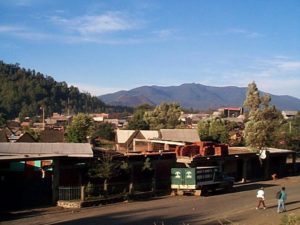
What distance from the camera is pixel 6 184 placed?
2948cm

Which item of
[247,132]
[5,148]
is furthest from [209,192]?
[247,132]

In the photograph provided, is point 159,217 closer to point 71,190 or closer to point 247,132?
point 71,190

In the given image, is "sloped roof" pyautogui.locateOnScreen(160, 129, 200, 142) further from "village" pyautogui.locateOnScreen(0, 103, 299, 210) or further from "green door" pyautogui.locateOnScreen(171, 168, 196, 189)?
"green door" pyautogui.locateOnScreen(171, 168, 196, 189)

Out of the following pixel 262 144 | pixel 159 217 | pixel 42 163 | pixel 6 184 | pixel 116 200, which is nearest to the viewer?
pixel 159 217

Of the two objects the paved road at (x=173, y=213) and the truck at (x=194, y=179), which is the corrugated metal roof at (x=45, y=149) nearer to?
the paved road at (x=173, y=213)

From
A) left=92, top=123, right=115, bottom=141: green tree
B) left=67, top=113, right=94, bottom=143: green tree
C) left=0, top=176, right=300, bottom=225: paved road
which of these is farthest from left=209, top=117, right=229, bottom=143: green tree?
left=0, top=176, right=300, bottom=225: paved road

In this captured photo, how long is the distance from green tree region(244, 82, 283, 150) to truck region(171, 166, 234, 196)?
57.4 feet

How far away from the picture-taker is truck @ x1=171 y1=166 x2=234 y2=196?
35931 mm

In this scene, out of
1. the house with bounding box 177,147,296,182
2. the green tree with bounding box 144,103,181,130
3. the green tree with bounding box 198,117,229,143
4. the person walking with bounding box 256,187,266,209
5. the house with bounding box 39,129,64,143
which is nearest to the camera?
the person walking with bounding box 256,187,266,209

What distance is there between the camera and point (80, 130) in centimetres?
8012

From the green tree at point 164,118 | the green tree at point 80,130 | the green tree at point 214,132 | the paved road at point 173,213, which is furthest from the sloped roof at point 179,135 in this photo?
the paved road at point 173,213

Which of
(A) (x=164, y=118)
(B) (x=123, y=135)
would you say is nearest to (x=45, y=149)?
(B) (x=123, y=135)

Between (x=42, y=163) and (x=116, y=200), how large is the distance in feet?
27.2

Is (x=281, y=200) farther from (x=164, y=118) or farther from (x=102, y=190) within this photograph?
(x=164, y=118)
